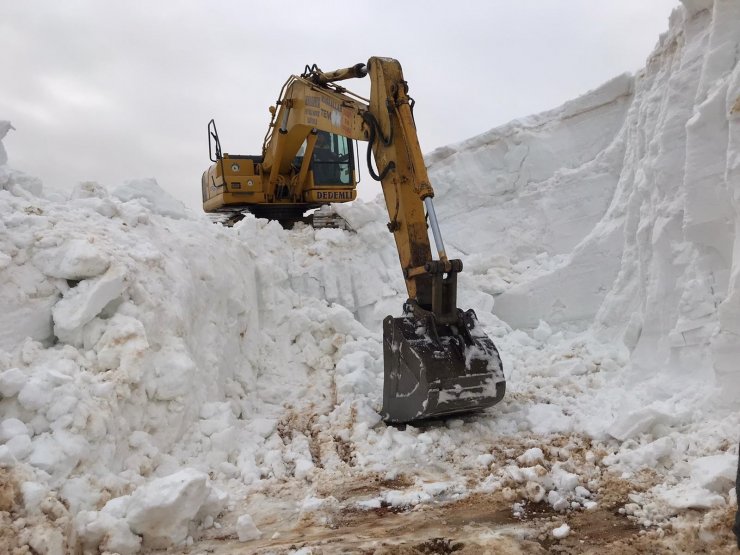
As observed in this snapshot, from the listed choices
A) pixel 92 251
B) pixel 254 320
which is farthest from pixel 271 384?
pixel 92 251

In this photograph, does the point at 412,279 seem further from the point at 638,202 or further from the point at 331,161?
the point at 331,161

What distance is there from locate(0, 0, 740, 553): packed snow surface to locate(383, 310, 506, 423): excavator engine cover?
0.71 feet

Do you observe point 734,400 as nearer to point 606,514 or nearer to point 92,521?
point 606,514

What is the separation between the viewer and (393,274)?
823cm

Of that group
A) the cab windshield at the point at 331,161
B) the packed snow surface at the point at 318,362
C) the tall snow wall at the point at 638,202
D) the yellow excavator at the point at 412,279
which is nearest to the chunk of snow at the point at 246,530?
the packed snow surface at the point at 318,362

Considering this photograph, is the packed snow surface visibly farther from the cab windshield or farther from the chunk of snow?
the cab windshield

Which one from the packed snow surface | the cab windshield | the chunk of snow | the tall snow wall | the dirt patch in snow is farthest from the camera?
the cab windshield

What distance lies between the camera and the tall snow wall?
14.6ft

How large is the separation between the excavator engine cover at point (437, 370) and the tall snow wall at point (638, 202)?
1.52 m

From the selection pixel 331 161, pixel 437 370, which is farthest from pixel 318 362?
pixel 331 161

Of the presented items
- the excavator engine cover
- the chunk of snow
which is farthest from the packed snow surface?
the excavator engine cover

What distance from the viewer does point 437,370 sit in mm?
4500

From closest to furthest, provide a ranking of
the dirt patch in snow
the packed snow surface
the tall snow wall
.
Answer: the dirt patch in snow < the packed snow surface < the tall snow wall

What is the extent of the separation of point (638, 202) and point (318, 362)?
3.84m
